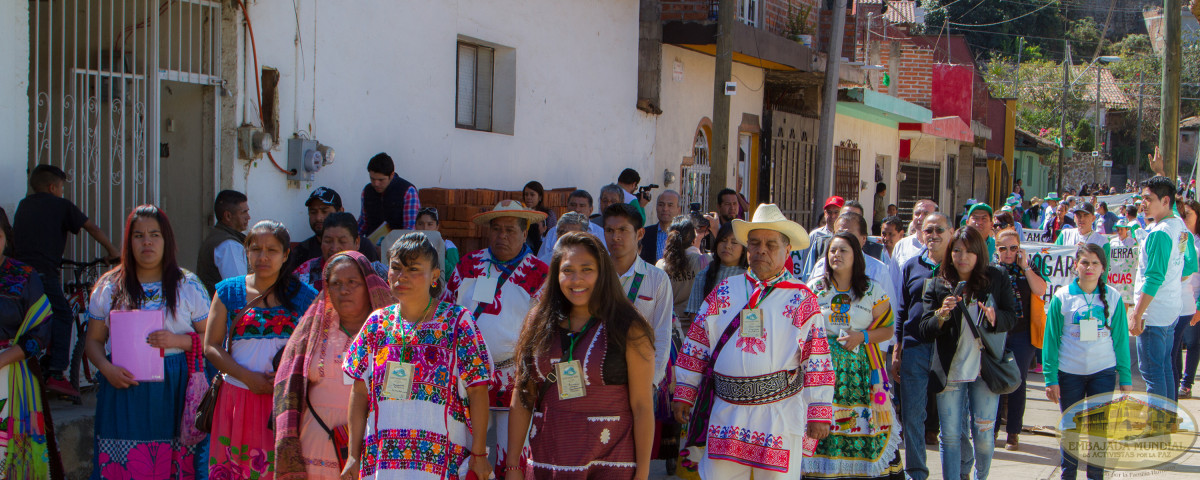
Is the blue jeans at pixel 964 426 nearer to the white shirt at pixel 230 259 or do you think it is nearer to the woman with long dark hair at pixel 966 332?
the woman with long dark hair at pixel 966 332

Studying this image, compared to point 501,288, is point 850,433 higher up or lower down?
lower down

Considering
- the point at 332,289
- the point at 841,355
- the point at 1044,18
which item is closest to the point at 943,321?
the point at 841,355

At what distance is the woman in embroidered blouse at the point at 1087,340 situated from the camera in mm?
6246

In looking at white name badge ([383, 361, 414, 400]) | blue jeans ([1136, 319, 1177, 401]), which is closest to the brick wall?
blue jeans ([1136, 319, 1177, 401])

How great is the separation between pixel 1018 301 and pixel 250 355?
16.2 feet

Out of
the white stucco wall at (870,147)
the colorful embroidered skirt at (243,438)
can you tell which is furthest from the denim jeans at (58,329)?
the white stucco wall at (870,147)

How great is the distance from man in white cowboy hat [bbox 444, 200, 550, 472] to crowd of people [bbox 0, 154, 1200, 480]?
0.01 meters

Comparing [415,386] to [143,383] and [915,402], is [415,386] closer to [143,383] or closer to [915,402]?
[143,383]

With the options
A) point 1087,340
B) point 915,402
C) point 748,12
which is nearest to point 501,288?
point 915,402

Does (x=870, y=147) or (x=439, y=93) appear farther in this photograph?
(x=870, y=147)

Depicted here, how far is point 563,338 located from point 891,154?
2010cm

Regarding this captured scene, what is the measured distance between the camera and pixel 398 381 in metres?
3.89

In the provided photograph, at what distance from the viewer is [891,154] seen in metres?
22.8

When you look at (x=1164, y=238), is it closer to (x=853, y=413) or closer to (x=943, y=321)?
(x=943, y=321)
